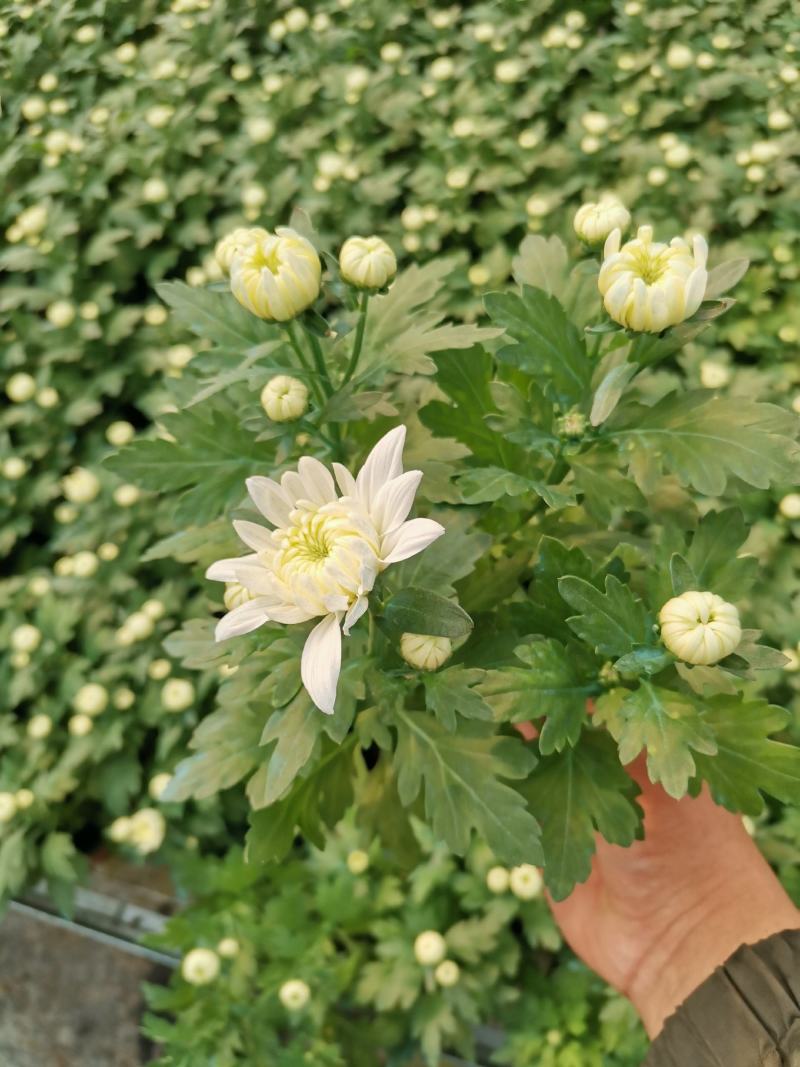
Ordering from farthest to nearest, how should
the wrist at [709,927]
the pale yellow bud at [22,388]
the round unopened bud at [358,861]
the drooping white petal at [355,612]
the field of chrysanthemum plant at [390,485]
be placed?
the pale yellow bud at [22,388], the round unopened bud at [358,861], the wrist at [709,927], the field of chrysanthemum plant at [390,485], the drooping white petal at [355,612]

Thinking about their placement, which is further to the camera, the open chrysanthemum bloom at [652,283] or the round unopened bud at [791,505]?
the round unopened bud at [791,505]

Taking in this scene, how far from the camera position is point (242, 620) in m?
0.55

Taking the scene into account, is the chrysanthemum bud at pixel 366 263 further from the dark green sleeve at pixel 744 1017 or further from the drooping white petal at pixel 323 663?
the dark green sleeve at pixel 744 1017

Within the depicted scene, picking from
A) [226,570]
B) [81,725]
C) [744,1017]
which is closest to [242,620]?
[226,570]

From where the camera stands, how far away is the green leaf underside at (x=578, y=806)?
70 cm

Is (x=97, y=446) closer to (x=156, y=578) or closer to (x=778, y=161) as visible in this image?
(x=156, y=578)

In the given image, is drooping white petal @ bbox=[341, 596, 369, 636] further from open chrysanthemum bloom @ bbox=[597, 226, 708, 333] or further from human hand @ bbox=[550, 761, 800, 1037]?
human hand @ bbox=[550, 761, 800, 1037]

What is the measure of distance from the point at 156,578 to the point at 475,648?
3.40 feet

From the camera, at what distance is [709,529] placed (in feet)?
2.29

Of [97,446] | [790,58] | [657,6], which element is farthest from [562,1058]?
[657,6]

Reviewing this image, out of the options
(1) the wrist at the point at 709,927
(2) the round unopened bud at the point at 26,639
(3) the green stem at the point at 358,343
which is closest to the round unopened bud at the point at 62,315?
(2) the round unopened bud at the point at 26,639

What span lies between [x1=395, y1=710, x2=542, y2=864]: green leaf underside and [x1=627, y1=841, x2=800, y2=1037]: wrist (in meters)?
0.42

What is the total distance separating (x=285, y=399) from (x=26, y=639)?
989mm

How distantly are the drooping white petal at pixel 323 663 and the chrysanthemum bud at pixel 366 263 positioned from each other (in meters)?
0.29
